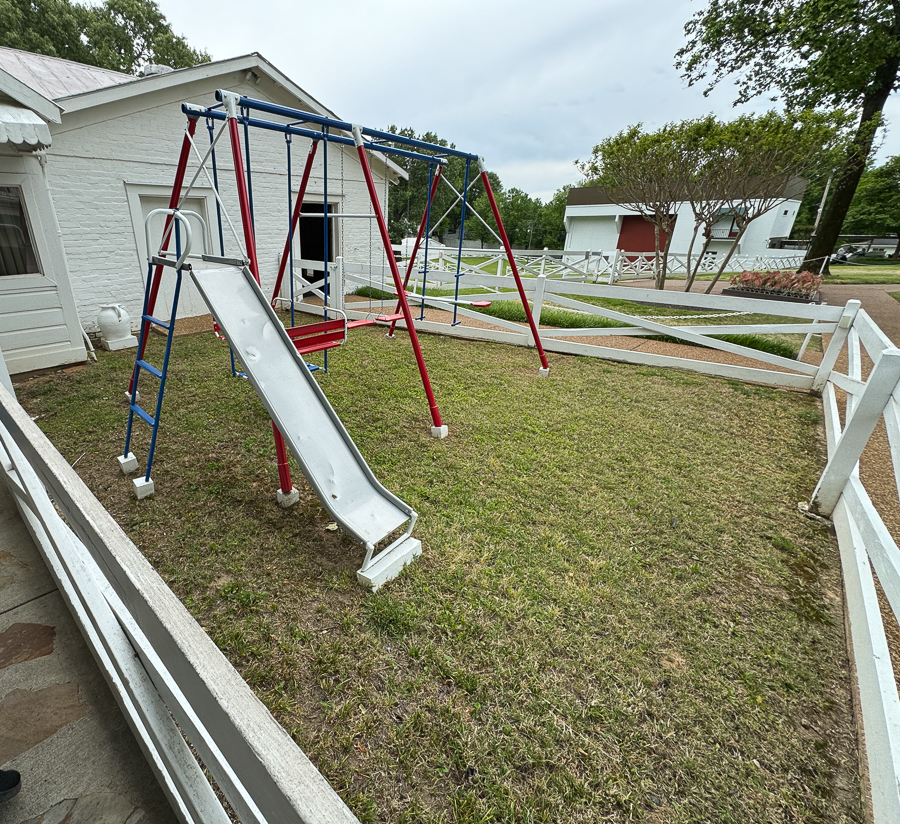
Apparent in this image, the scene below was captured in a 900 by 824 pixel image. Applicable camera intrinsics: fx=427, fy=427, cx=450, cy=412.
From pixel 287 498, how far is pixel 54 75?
9.55 metres

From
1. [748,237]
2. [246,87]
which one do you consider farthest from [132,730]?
[748,237]

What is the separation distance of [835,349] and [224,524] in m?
6.93

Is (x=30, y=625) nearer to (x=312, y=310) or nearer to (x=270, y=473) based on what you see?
(x=270, y=473)

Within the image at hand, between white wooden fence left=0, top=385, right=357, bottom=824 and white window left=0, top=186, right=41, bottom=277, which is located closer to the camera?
white wooden fence left=0, top=385, right=357, bottom=824

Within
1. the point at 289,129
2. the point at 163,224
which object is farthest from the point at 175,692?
the point at 163,224

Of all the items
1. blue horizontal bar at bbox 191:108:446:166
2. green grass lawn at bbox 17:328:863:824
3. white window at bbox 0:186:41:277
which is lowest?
green grass lawn at bbox 17:328:863:824

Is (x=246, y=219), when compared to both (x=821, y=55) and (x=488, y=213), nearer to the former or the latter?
(x=821, y=55)

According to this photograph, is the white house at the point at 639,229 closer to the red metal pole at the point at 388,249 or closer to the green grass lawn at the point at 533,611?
the red metal pole at the point at 388,249

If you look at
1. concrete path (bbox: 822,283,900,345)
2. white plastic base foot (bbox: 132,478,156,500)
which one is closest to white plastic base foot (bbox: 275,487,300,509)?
white plastic base foot (bbox: 132,478,156,500)

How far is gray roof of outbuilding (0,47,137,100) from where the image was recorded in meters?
6.75

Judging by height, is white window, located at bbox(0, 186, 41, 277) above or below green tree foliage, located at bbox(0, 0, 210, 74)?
below

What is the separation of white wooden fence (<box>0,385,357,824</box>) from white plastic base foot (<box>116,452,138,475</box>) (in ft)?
6.64

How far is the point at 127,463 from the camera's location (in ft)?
11.0

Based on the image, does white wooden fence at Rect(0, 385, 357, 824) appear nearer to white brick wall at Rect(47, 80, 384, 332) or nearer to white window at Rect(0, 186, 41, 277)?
white window at Rect(0, 186, 41, 277)
